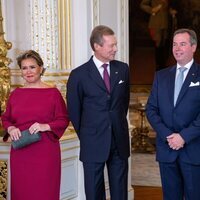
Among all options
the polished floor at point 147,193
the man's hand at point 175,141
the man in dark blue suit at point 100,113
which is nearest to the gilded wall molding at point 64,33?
the man in dark blue suit at point 100,113

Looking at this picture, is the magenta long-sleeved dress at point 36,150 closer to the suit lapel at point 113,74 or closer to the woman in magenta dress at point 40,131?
the woman in magenta dress at point 40,131

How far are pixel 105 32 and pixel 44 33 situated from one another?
1.25 metres

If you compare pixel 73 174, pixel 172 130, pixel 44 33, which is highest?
pixel 44 33

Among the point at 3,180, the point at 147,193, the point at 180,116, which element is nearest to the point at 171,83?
the point at 180,116

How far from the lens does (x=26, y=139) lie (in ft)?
13.0

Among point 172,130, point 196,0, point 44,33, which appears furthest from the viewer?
point 196,0

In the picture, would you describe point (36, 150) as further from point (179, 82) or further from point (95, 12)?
point (95, 12)

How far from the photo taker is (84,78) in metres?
4.22

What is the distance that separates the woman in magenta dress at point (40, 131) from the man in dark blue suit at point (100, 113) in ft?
0.79

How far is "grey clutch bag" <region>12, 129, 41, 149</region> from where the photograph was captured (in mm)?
3977

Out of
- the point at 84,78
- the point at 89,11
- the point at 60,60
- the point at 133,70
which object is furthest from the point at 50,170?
the point at 133,70

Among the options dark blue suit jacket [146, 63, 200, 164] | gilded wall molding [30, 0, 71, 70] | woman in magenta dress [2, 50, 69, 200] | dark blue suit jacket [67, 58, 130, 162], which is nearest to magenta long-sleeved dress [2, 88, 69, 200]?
woman in magenta dress [2, 50, 69, 200]

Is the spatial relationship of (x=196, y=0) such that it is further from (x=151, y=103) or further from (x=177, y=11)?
(x=151, y=103)

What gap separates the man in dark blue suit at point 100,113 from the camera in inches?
165
